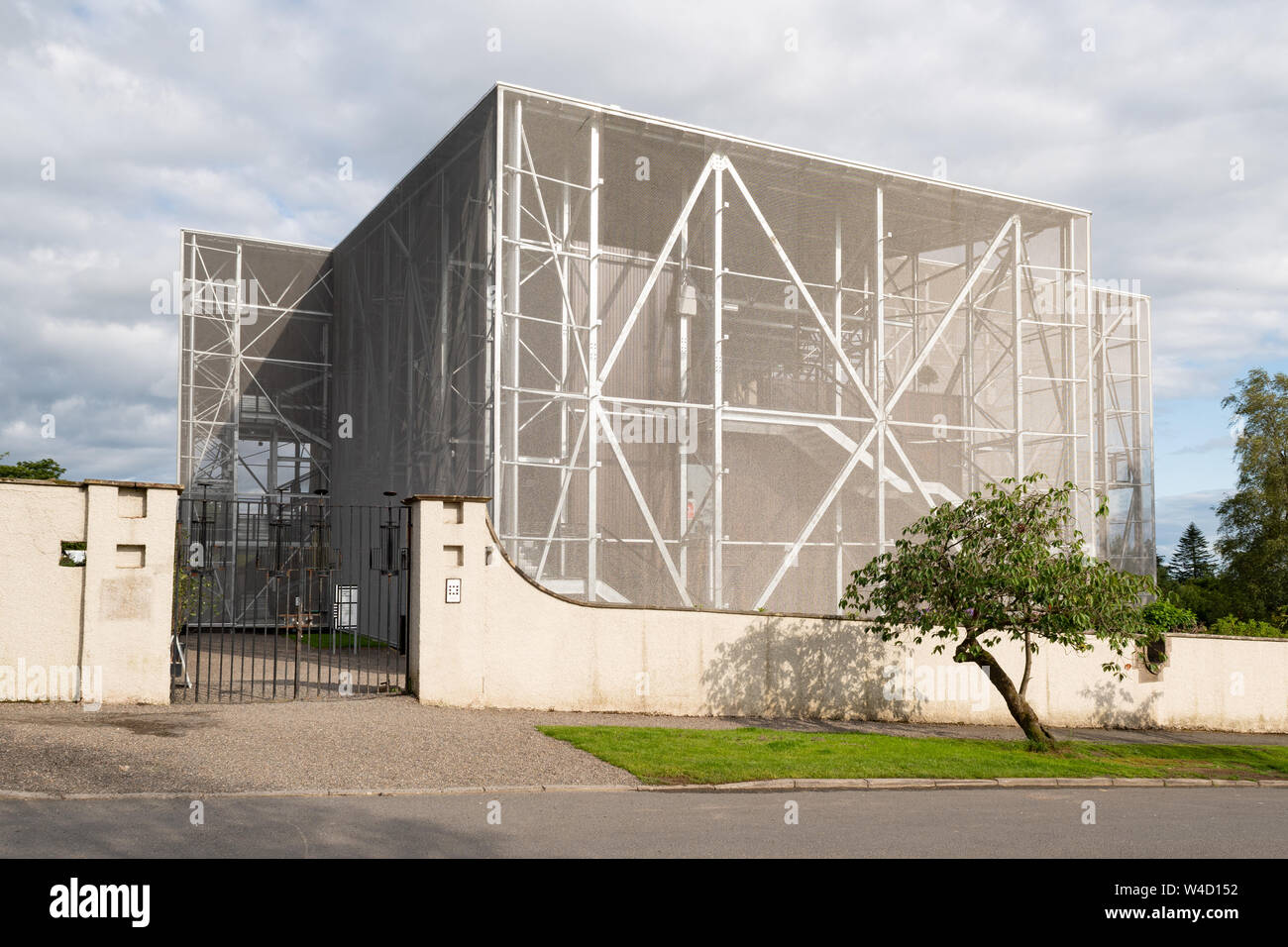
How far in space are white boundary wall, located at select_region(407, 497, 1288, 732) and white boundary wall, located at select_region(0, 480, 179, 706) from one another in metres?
2.78

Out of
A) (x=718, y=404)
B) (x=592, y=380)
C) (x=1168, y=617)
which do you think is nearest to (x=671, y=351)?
(x=718, y=404)

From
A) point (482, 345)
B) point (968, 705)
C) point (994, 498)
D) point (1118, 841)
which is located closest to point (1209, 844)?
point (1118, 841)

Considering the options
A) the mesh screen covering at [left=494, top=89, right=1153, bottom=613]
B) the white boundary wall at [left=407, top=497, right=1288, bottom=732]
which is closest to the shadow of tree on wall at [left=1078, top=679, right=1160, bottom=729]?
the white boundary wall at [left=407, top=497, right=1288, bottom=732]

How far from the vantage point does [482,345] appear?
1839 cm

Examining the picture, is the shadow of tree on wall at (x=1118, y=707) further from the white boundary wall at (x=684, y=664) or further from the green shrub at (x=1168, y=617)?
the green shrub at (x=1168, y=617)

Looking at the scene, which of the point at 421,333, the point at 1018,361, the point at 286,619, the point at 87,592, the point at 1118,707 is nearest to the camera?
the point at 87,592

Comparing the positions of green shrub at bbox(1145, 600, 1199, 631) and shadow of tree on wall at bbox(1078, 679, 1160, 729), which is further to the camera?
green shrub at bbox(1145, 600, 1199, 631)

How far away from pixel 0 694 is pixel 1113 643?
12.8m

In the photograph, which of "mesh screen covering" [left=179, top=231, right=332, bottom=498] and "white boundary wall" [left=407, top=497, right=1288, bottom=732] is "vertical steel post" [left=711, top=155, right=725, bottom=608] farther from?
"mesh screen covering" [left=179, top=231, right=332, bottom=498]

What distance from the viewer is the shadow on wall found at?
14141mm

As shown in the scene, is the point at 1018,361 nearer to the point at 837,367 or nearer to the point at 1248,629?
the point at 837,367

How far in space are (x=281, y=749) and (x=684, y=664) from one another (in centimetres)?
583

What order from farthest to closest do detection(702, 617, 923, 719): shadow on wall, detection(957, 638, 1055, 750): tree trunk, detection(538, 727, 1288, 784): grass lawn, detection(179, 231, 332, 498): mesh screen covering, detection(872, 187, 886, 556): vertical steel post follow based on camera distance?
detection(179, 231, 332, 498): mesh screen covering < detection(872, 187, 886, 556): vertical steel post < detection(702, 617, 923, 719): shadow on wall < detection(957, 638, 1055, 750): tree trunk < detection(538, 727, 1288, 784): grass lawn

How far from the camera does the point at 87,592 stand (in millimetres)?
10930
